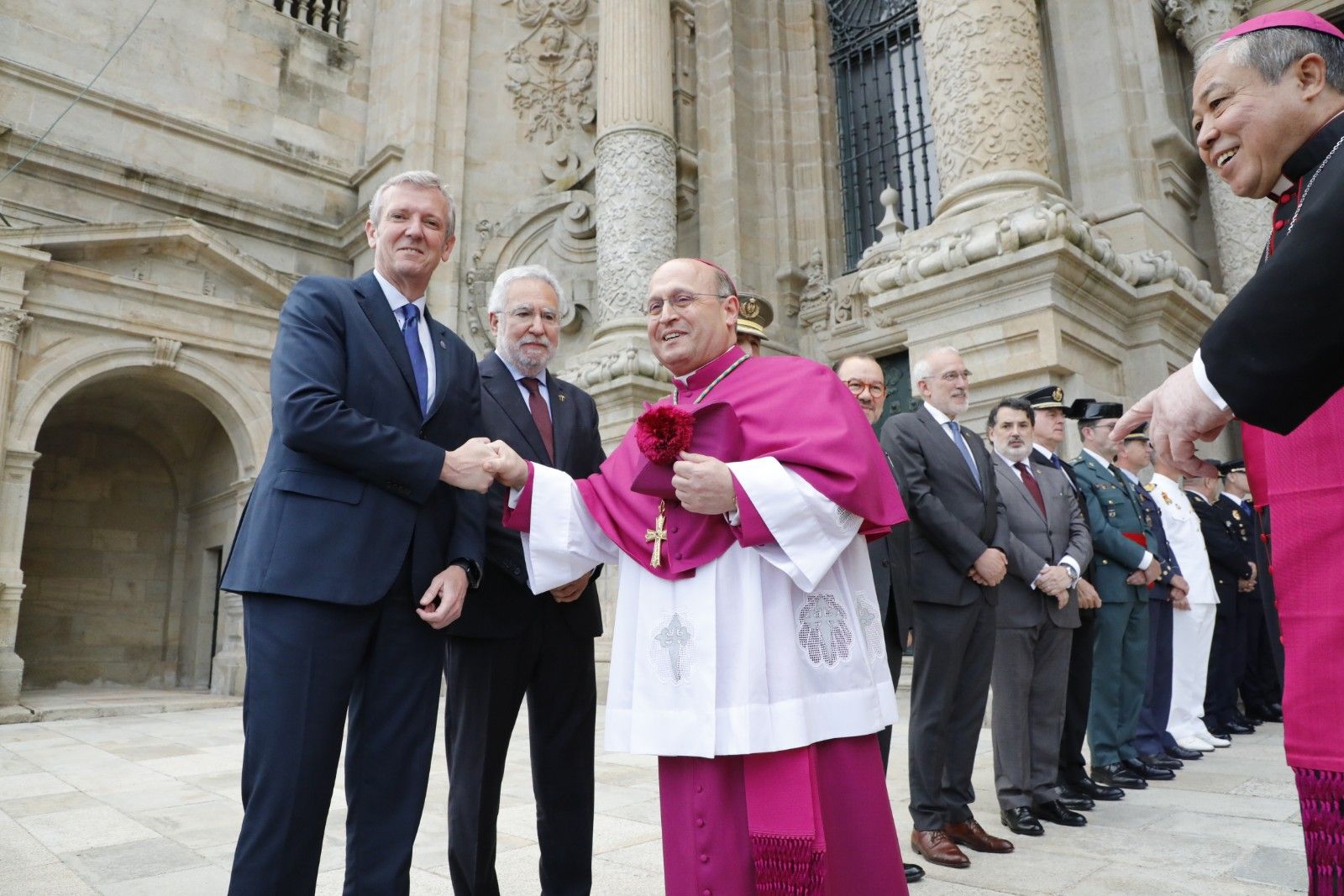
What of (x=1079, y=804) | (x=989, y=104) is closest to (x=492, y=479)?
(x=1079, y=804)

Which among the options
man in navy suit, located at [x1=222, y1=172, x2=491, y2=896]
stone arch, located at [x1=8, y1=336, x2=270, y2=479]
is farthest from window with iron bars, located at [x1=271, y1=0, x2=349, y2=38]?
man in navy suit, located at [x1=222, y1=172, x2=491, y2=896]

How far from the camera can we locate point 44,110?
12.2 metres

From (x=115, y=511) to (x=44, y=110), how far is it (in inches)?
262

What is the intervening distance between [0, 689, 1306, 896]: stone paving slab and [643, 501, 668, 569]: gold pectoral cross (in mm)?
1507

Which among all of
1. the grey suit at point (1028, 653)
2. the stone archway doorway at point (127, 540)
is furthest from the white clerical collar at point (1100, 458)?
the stone archway doorway at point (127, 540)

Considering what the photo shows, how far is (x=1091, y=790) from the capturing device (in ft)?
15.0

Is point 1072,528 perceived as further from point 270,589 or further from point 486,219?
point 486,219

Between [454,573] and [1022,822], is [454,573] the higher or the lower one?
the higher one

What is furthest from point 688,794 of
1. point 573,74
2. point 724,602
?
point 573,74

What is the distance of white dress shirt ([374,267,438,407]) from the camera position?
254 cm

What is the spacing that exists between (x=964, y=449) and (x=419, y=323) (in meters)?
2.63

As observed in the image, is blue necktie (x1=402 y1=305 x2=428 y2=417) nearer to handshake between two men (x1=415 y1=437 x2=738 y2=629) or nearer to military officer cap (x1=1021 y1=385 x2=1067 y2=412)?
handshake between two men (x1=415 y1=437 x2=738 y2=629)

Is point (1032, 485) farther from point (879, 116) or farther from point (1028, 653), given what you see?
point (879, 116)

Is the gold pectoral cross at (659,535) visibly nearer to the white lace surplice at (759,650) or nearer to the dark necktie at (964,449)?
the white lace surplice at (759,650)
